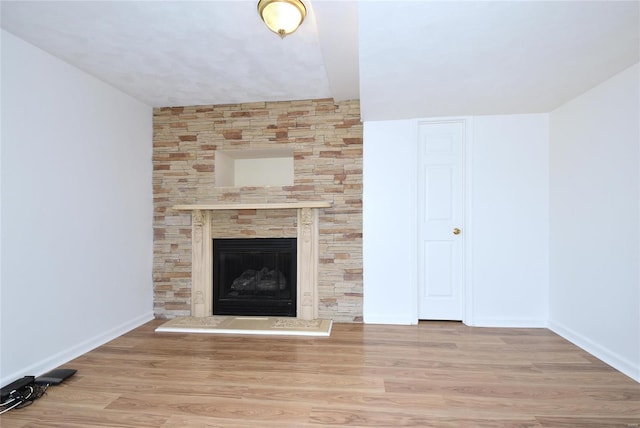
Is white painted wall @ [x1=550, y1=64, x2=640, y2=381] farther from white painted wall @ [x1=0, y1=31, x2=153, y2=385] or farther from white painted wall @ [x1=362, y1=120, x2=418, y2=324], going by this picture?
white painted wall @ [x1=0, y1=31, x2=153, y2=385]

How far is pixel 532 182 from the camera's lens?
303 centimetres

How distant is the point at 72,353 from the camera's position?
2.42 metres

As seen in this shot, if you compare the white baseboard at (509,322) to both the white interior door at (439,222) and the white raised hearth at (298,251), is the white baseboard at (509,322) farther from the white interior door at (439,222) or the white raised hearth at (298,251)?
the white raised hearth at (298,251)

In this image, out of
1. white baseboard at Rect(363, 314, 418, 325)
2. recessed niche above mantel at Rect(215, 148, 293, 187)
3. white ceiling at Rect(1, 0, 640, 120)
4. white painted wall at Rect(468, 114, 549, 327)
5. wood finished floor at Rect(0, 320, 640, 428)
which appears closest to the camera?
white ceiling at Rect(1, 0, 640, 120)

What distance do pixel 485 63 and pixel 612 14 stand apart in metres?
0.61

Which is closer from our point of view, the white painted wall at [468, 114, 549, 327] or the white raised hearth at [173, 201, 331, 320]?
the white painted wall at [468, 114, 549, 327]

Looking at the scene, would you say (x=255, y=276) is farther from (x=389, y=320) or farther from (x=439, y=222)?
(x=439, y=222)

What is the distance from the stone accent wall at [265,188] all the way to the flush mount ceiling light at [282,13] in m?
1.53

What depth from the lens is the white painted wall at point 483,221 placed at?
3.03 m

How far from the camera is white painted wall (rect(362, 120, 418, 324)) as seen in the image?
315 cm

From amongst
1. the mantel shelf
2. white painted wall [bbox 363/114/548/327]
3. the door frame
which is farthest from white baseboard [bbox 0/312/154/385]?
the door frame

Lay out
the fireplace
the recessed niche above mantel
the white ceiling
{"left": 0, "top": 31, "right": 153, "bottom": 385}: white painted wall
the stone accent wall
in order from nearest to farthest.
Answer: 1. the white ceiling
2. {"left": 0, "top": 31, "right": 153, "bottom": 385}: white painted wall
3. the stone accent wall
4. the fireplace
5. the recessed niche above mantel

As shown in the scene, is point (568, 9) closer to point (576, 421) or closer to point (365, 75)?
point (365, 75)

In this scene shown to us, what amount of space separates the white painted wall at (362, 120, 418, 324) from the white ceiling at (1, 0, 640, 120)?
36cm
